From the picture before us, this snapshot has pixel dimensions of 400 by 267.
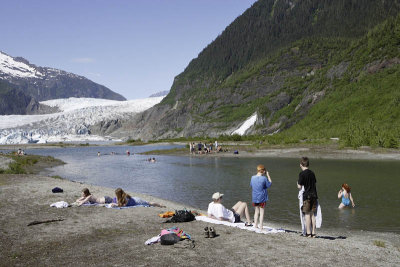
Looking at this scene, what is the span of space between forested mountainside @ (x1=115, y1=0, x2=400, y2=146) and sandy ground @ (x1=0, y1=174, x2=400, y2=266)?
42.5 m

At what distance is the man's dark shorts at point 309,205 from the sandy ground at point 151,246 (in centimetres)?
89

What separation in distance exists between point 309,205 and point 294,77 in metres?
102

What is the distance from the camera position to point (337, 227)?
576 inches

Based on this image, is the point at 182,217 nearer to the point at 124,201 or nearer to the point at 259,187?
the point at 259,187

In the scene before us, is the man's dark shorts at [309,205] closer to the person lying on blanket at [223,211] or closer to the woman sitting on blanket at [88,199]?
the person lying on blanket at [223,211]

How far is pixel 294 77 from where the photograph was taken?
108m

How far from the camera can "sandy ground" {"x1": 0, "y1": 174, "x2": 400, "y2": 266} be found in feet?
29.3

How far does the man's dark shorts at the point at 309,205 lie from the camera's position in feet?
36.2

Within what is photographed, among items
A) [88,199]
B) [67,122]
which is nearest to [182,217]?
[88,199]

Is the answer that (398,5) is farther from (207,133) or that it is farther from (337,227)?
(337,227)

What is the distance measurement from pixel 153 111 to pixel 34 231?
519 ft

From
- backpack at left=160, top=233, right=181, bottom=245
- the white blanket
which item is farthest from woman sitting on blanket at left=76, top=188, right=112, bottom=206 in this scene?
backpack at left=160, top=233, right=181, bottom=245

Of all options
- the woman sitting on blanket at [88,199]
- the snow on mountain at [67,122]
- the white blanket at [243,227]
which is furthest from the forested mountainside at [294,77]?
the woman sitting on blanket at [88,199]

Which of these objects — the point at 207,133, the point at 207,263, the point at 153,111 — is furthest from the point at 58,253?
the point at 153,111
